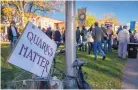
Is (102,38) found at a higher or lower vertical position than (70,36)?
lower

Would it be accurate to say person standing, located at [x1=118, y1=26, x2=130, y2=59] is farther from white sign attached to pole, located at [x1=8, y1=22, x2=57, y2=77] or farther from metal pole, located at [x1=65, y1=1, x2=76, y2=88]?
white sign attached to pole, located at [x1=8, y1=22, x2=57, y2=77]

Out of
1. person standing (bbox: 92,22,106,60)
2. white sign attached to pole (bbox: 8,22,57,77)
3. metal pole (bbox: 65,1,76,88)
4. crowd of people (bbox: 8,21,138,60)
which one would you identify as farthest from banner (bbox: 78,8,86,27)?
white sign attached to pole (bbox: 8,22,57,77)

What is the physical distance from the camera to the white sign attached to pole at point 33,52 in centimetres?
382

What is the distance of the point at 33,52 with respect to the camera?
4109 mm

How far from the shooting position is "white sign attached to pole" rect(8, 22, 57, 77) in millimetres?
3824

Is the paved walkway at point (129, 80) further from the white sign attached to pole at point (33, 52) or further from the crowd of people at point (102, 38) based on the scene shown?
the white sign attached to pole at point (33, 52)

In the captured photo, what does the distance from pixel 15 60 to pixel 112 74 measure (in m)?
5.90

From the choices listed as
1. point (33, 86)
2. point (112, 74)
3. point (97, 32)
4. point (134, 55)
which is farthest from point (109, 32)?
point (33, 86)

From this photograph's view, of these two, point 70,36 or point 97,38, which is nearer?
point 70,36

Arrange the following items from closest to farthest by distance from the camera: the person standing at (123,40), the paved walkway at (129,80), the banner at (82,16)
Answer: the paved walkway at (129,80), the banner at (82,16), the person standing at (123,40)

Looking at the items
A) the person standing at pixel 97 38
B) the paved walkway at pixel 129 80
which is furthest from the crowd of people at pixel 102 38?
the paved walkway at pixel 129 80

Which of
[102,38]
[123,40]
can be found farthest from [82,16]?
[123,40]

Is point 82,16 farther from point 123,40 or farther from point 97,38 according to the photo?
point 123,40

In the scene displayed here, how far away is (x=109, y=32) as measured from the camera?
56.9 ft
